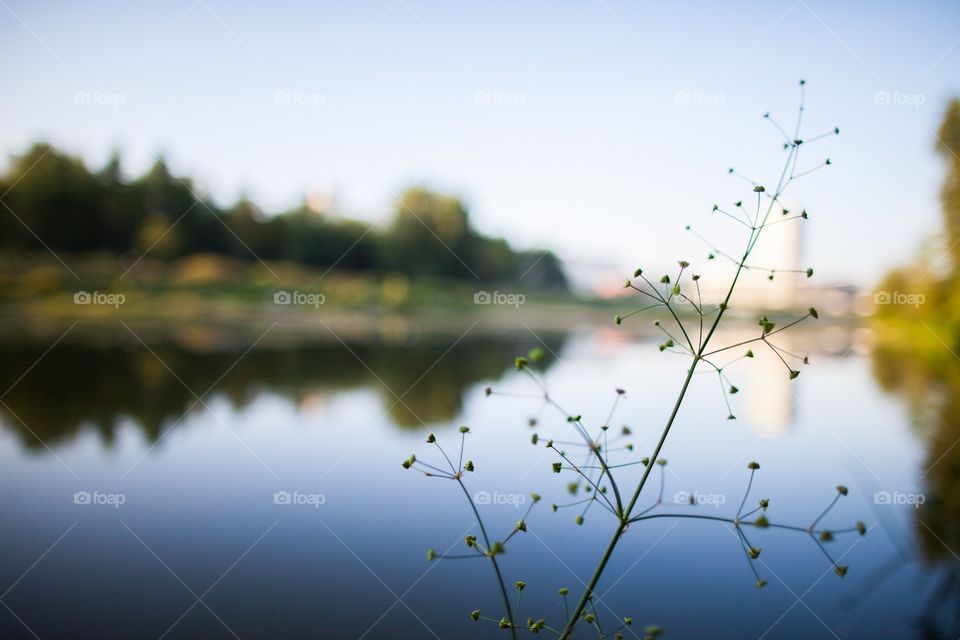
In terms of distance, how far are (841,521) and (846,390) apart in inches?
27.4

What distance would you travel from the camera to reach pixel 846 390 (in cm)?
194

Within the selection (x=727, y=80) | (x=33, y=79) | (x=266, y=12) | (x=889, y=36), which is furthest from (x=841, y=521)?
(x=33, y=79)

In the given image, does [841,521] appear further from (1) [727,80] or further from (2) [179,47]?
(2) [179,47]

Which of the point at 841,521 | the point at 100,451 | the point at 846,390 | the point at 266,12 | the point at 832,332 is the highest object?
the point at 266,12

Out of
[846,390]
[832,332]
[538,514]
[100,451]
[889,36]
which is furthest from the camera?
[832,332]
